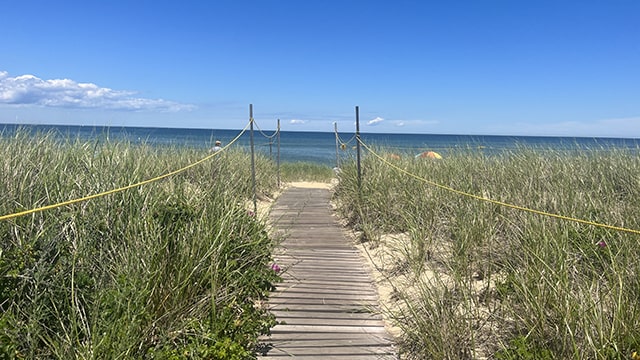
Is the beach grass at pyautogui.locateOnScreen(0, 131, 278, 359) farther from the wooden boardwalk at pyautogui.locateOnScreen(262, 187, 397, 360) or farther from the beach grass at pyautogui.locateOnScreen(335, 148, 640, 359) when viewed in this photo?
the beach grass at pyautogui.locateOnScreen(335, 148, 640, 359)

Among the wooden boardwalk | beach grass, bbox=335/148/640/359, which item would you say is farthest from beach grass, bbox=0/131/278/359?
beach grass, bbox=335/148/640/359

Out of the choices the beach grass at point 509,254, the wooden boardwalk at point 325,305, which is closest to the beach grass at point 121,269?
the wooden boardwalk at point 325,305

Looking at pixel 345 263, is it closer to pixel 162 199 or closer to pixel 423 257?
pixel 423 257

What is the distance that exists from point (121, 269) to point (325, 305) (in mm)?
1830

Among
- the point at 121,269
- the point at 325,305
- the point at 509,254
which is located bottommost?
the point at 325,305

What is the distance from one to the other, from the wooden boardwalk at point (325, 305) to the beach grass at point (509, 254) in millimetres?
213

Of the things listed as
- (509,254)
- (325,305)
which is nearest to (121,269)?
(325,305)

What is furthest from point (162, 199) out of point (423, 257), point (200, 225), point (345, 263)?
point (423, 257)

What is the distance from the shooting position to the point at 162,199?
4.21 m

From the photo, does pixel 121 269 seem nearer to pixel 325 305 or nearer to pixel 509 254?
pixel 325 305

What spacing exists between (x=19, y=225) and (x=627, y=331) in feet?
12.7

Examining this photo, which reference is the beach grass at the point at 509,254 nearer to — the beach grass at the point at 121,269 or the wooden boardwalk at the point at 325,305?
the wooden boardwalk at the point at 325,305

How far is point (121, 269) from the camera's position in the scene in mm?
2893

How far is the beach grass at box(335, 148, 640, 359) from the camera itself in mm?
2637
